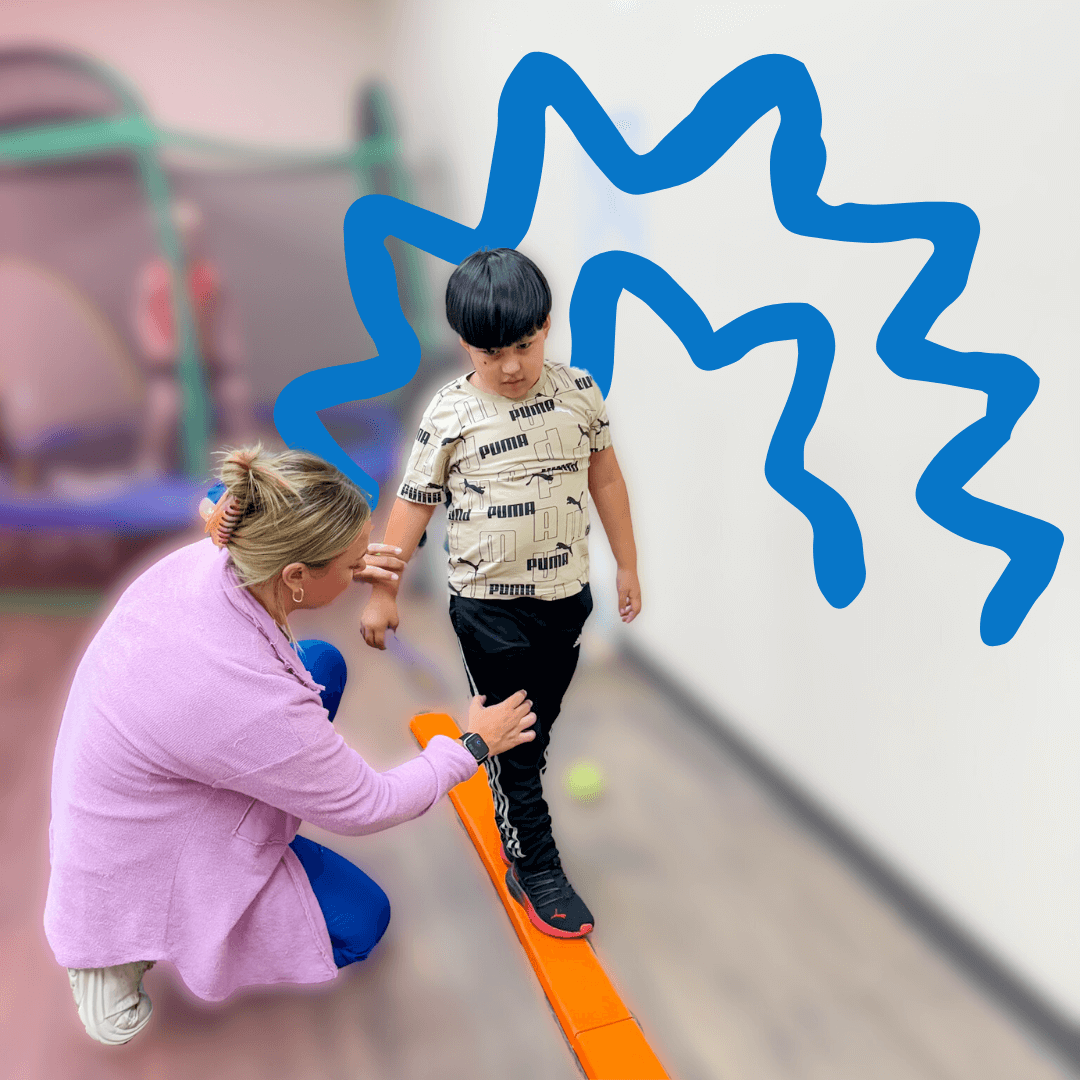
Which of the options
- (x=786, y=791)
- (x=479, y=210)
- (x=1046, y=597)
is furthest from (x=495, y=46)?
(x=786, y=791)

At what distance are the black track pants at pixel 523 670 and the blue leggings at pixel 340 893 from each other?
8.0 inches

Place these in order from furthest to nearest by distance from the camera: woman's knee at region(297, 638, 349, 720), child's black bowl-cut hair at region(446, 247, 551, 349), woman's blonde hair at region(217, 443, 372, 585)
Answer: woman's knee at region(297, 638, 349, 720) → child's black bowl-cut hair at region(446, 247, 551, 349) → woman's blonde hair at region(217, 443, 372, 585)

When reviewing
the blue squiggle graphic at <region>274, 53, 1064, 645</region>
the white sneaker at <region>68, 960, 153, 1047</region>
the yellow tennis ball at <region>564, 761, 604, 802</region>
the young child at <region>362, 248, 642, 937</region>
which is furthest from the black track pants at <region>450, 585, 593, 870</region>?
the white sneaker at <region>68, 960, 153, 1047</region>

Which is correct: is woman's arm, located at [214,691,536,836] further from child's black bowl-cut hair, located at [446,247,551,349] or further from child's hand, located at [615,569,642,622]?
child's black bowl-cut hair, located at [446,247,551,349]

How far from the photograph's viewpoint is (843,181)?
1093 mm

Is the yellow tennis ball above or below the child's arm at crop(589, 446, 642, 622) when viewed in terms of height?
below

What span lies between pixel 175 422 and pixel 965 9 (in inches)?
65.6

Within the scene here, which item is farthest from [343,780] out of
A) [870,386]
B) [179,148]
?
[179,148]

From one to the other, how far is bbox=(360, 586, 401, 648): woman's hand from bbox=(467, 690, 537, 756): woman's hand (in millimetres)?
184

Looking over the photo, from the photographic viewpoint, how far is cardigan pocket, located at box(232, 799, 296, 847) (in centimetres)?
100

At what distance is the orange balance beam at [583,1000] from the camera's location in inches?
39.0

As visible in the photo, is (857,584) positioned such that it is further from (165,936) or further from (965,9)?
(165,936)

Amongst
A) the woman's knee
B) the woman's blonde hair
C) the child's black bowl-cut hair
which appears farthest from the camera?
the woman's knee

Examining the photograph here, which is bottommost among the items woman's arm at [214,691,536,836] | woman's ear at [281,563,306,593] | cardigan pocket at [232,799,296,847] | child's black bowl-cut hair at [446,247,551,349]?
cardigan pocket at [232,799,296,847]
